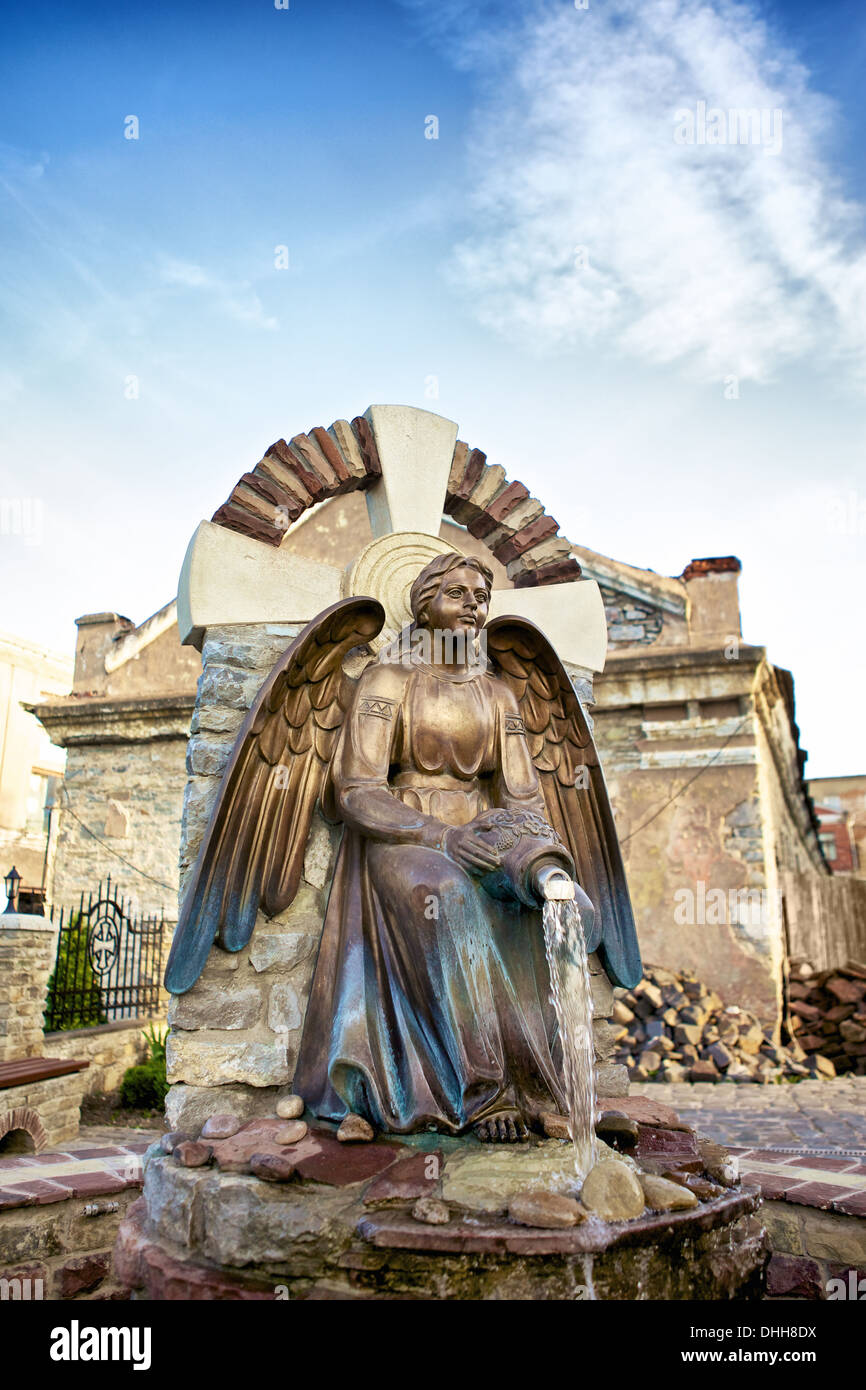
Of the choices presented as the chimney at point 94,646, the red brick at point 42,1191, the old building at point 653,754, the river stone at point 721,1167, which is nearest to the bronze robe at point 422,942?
the river stone at point 721,1167

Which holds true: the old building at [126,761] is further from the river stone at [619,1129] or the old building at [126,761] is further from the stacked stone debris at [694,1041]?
the river stone at [619,1129]

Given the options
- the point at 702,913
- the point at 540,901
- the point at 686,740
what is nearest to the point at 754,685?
the point at 686,740

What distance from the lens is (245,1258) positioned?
2203mm

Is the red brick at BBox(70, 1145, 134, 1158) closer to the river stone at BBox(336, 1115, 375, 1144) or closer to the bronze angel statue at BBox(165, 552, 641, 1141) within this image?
the bronze angel statue at BBox(165, 552, 641, 1141)

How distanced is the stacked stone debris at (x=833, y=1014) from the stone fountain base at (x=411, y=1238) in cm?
714

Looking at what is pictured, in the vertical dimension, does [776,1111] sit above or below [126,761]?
below

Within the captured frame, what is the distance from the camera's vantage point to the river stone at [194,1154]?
2.50m

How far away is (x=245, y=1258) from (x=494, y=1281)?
60 centimetres

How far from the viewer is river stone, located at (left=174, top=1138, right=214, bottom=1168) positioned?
8.19 feet

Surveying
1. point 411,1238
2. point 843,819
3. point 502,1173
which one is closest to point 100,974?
point 502,1173

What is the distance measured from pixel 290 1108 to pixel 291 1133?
6.9 inches

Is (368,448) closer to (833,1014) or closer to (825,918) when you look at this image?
(833,1014)

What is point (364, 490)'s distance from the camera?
3.71 m
